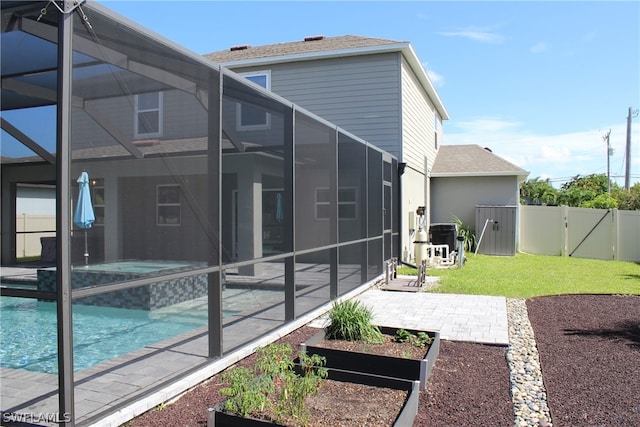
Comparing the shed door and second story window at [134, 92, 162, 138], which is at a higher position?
second story window at [134, 92, 162, 138]

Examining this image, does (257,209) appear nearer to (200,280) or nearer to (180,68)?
(200,280)

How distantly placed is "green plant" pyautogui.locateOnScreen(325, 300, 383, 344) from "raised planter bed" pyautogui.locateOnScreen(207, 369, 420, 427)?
3.45 feet

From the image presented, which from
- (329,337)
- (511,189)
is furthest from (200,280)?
(511,189)

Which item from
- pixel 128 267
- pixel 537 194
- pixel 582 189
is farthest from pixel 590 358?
pixel 537 194

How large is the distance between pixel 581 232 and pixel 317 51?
32.6 feet

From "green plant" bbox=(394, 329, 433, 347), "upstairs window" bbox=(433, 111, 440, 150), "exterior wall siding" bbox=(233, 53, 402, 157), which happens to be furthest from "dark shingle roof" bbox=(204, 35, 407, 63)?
"green plant" bbox=(394, 329, 433, 347)

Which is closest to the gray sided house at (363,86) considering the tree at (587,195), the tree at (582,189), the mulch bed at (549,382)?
the mulch bed at (549,382)

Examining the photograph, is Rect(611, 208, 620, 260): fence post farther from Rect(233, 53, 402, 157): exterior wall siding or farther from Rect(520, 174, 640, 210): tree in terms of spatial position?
Rect(233, 53, 402, 157): exterior wall siding

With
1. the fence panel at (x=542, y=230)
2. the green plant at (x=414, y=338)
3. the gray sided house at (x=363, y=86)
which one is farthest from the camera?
the fence panel at (x=542, y=230)

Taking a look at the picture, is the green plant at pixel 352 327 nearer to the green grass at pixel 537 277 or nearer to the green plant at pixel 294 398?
the green plant at pixel 294 398

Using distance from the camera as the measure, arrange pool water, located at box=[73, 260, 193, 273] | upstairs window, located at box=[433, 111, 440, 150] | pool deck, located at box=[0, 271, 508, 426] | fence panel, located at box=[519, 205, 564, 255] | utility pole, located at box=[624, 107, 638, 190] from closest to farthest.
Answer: pool deck, located at box=[0, 271, 508, 426]
pool water, located at box=[73, 260, 193, 273]
fence panel, located at box=[519, 205, 564, 255]
upstairs window, located at box=[433, 111, 440, 150]
utility pole, located at box=[624, 107, 638, 190]

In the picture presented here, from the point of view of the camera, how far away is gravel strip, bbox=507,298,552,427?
Result: 10.9ft

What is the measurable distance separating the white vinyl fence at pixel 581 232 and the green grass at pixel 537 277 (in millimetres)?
792

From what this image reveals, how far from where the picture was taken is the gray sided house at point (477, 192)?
14.7m
